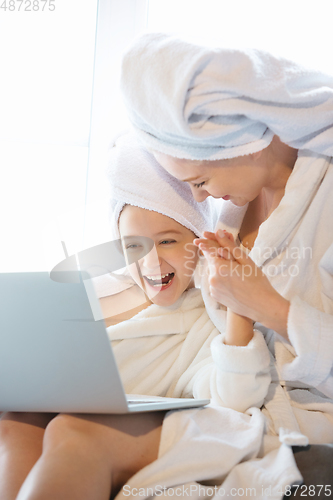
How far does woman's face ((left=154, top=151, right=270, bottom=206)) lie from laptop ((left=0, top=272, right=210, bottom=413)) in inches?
15.2

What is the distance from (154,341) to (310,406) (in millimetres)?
405

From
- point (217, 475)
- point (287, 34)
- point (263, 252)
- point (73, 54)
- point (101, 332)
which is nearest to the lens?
point (101, 332)

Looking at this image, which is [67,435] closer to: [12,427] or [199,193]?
[12,427]

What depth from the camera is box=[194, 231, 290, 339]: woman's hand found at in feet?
2.92

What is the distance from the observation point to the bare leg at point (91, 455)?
682 millimetres

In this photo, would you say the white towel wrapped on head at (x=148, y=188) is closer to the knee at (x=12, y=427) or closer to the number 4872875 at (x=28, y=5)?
the knee at (x=12, y=427)

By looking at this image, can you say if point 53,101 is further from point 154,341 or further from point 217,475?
point 217,475

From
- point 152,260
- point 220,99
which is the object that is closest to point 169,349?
point 152,260

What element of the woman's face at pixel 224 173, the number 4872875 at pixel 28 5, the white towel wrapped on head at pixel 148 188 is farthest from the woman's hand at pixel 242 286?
the number 4872875 at pixel 28 5

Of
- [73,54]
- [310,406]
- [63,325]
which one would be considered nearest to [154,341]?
[310,406]

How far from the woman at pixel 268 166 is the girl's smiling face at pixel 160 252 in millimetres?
170

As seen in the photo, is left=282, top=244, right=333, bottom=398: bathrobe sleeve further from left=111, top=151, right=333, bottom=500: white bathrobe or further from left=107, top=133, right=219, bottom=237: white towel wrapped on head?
left=107, top=133, right=219, bottom=237: white towel wrapped on head

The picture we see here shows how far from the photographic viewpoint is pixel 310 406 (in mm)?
961

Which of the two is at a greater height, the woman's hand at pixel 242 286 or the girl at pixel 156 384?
the woman's hand at pixel 242 286
